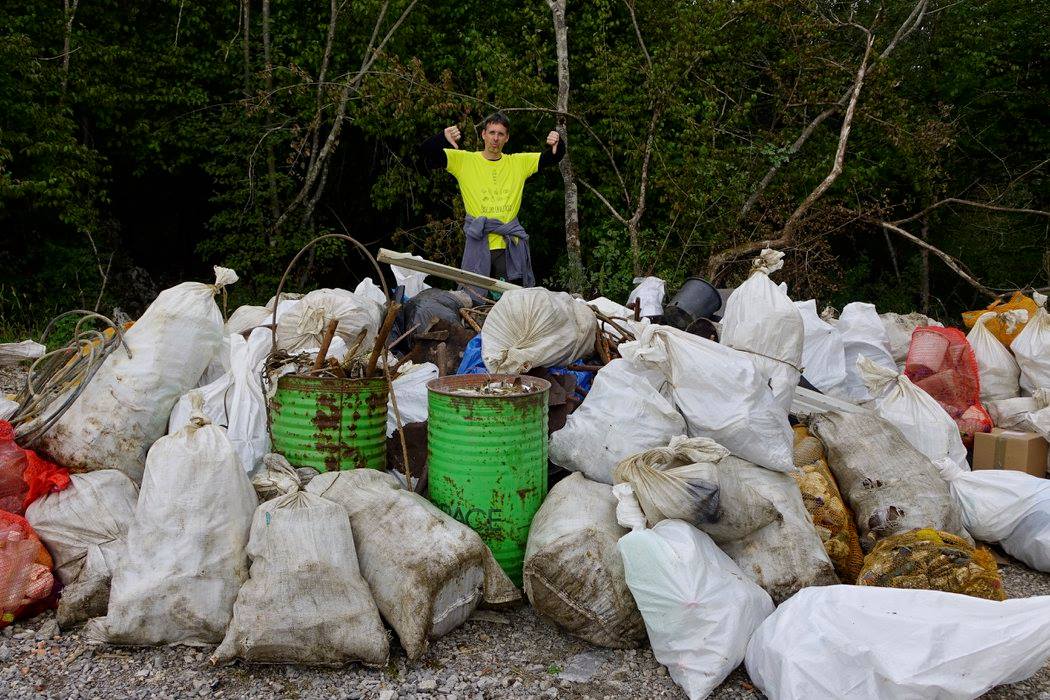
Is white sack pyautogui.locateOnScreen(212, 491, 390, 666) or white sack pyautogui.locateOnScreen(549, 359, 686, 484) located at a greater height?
white sack pyautogui.locateOnScreen(549, 359, 686, 484)

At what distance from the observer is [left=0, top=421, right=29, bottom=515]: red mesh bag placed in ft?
10.6

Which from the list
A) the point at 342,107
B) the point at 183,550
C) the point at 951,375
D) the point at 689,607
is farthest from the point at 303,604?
the point at 342,107

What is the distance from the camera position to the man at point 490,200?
583 centimetres

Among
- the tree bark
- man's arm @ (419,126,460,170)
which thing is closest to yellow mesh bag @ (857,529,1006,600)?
man's arm @ (419,126,460,170)

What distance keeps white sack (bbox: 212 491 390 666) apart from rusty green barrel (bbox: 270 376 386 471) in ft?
1.90

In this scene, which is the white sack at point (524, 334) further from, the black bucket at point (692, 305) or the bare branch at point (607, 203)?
the bare branch at point (607, 203)

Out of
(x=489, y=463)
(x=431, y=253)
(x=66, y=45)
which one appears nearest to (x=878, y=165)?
(x=431, y=253)

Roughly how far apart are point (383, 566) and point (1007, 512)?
9.32 ft

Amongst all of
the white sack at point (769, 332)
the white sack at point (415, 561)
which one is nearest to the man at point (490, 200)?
the white sack at point (769, 332)

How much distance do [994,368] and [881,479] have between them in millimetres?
2295

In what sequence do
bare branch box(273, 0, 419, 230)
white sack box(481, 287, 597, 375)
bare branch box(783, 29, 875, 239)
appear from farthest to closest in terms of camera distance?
bare branch box(273, 0, 419, 230), bare branch box(783, 29, 875, 239), white sack box(481, 287, 597, 375)

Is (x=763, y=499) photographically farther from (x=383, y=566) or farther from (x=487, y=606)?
(x=383, y=566)

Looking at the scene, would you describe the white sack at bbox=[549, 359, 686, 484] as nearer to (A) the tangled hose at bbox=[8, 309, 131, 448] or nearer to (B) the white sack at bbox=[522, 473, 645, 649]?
(B) the white sack at bbox=[522, 473, 645, 649]

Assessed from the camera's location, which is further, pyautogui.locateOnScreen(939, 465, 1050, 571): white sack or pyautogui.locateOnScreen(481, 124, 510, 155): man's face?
pyautogui.locateOnScreen(481, 124, 510, 155): man's face
